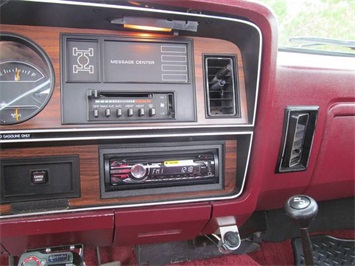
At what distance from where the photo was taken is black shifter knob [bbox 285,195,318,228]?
1.00m

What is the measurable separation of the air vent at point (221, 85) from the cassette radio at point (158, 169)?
0.15 metres

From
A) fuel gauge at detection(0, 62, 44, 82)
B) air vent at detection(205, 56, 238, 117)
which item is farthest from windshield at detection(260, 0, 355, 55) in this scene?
fuel gauge at detection(0, 62, 44, 82)

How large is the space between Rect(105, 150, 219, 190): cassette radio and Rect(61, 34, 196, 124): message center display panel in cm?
13

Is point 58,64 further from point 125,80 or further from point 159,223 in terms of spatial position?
point 159,223

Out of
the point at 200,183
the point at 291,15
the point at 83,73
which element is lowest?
the point at 200,183

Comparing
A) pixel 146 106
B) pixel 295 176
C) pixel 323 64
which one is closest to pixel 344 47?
pixel 323 64

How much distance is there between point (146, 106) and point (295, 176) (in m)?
0.67

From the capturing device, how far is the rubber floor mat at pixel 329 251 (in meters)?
1.54

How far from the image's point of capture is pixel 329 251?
Answer: 1.59 m

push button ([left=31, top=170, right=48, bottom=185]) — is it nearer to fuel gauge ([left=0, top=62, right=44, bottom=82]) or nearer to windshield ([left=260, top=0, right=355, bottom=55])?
fuel gauge ([left=0, top=62, right=44, bottom=82])

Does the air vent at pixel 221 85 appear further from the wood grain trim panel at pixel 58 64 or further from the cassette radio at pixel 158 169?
the cassette radio at pixel 158 169

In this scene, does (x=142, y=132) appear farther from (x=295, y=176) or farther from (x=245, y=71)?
(x=295, y=176)

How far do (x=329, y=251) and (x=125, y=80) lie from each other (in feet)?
4.24

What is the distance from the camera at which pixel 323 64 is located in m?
1.25
